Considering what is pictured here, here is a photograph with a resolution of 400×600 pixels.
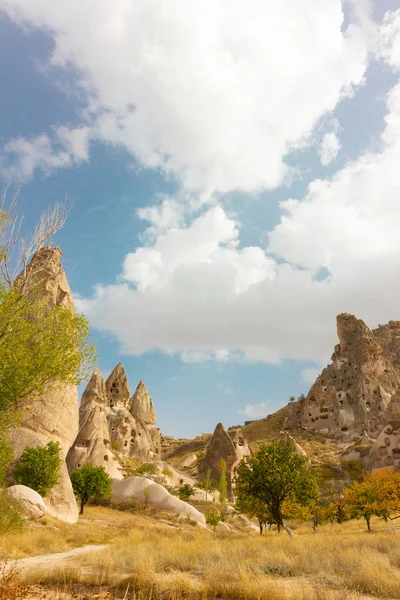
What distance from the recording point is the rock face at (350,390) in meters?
79.8

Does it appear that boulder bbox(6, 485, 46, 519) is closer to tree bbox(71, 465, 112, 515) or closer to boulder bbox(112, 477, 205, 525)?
tree bbox(71, 465, 112, 515)

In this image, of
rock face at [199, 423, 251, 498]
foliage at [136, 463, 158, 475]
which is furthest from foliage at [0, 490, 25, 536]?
rock face at [199, 423, 251, 498]

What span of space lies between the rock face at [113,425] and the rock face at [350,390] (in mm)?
35104

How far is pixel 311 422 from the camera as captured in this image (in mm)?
84812

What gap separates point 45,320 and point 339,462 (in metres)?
55.4

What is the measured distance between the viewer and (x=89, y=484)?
33531mm

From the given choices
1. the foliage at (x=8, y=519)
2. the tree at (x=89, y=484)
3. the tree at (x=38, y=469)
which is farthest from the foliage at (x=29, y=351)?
the tree at (x=89, y=484)

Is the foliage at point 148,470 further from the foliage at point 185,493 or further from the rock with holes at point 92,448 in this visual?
the foliage at point 185,493

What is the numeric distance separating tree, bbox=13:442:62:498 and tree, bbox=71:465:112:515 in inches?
309

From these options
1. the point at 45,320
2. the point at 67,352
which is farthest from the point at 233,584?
the point at 45,320

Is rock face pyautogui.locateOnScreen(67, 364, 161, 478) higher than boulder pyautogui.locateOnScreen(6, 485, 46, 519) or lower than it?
higher

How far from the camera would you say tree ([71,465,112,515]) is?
109 feet

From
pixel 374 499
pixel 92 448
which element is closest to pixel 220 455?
pixel 92 448

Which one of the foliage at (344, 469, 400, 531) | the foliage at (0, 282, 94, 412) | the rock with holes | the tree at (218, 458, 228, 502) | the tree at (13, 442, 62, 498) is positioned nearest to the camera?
the foliage at (0, 282, 94, 412)
